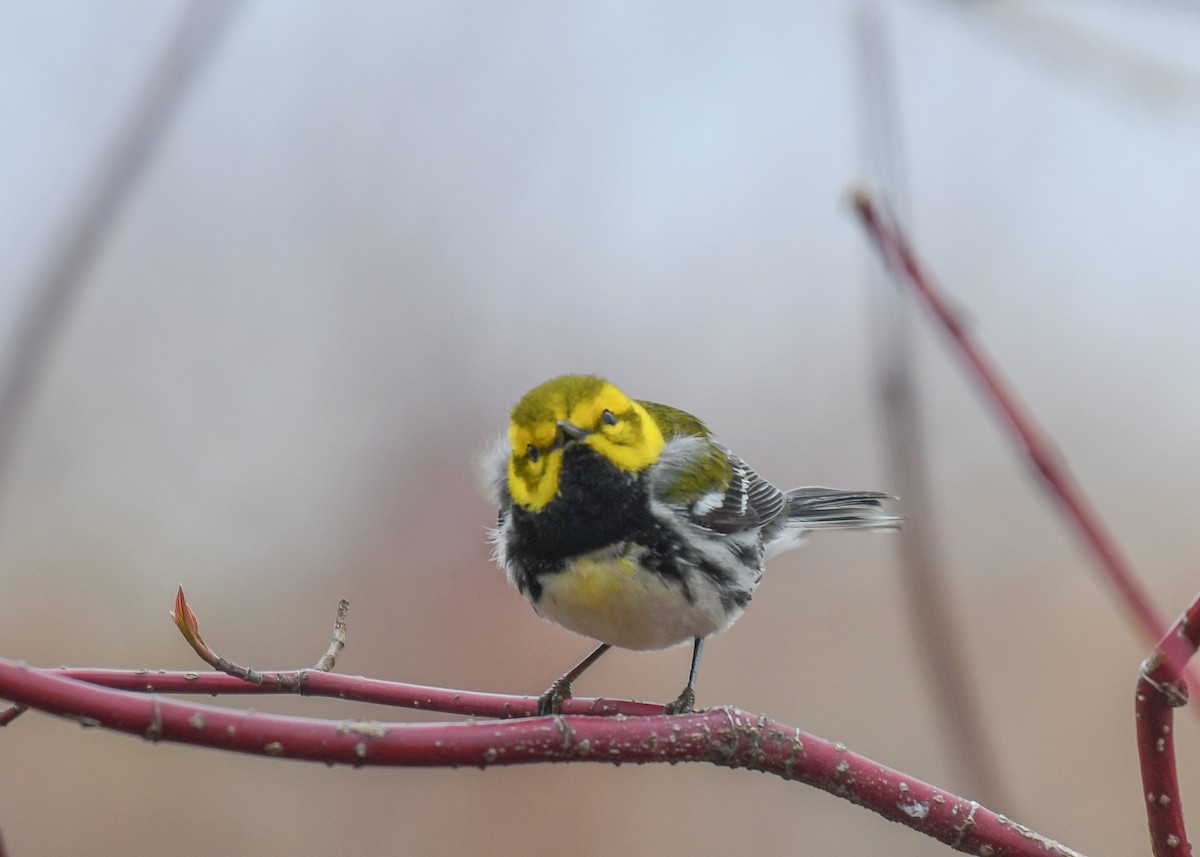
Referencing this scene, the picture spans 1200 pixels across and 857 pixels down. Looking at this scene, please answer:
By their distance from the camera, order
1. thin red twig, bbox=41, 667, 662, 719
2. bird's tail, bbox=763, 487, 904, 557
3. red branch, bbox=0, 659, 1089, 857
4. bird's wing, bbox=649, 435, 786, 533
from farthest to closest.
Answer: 1. bird's tail, bbox=763, 487, 904, 557
2. bird's wing, bbox=649, 435, 786, 533
3. thin red twig, bbox=41, 667, 662, 719
4. red branch, bbox=0, 659, 1089, 857

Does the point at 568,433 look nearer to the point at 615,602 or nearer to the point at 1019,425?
the point at 615,602

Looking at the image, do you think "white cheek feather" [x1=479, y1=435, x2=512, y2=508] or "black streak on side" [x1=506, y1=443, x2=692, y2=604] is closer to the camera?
"black streak on side" [x1=506, y1=443, x2=692, y2=604]

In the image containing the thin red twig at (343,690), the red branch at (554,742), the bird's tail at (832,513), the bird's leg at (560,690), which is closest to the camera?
the red branch at (554,742)

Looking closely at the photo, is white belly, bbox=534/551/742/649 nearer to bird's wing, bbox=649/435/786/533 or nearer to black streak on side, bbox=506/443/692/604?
black streak on side, bbox=506/443/692/604

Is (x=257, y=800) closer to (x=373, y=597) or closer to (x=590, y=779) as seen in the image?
(x=373, y=597)

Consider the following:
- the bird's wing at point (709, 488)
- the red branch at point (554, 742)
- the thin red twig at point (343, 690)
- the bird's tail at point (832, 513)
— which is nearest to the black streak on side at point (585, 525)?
the bird's wing at point (709, 488)

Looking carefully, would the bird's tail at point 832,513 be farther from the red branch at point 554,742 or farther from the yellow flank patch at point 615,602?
the red branch at point 554,742

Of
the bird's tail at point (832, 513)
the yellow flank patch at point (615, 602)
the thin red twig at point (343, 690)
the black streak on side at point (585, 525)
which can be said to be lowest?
the thin red twig at point (343, 690)

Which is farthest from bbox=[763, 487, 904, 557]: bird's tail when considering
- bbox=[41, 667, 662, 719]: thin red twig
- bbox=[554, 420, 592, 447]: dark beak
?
bbox=[41, 667, 662, 719]: thin red twig
